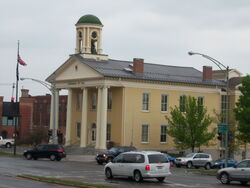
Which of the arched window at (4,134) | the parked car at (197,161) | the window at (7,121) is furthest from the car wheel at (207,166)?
the arched window at (4,134)

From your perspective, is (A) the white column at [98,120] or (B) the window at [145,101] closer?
(A) the white column at [98,120]

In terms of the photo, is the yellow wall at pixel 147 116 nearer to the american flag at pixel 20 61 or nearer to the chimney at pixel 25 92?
the american flag at pixel 20 61

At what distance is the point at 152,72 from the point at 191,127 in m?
12.8

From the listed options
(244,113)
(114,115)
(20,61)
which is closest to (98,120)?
(114,115)

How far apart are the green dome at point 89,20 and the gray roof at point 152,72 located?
4681 millimetres

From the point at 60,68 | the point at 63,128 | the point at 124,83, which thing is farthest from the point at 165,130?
the point at 63,128

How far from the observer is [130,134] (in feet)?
234

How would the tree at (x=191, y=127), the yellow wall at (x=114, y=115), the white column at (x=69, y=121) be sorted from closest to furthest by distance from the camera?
the tree at (x=191, y=127) < the yellow wall at (x=114, y=115) < the white column at (x=69, y=121)

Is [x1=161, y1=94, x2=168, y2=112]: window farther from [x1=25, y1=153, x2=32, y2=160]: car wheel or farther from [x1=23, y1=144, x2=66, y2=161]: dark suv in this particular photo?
[x1=25, y1=153, x2=32, y2=160]: car wheel

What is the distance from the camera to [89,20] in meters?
76.7

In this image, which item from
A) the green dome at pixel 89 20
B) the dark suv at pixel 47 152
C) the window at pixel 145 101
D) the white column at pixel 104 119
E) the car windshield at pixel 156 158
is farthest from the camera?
the green dome at pixel 89 20

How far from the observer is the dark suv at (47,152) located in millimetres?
57000

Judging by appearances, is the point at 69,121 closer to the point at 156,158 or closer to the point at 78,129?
the point at 78,129

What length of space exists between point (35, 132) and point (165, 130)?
19424 mm
